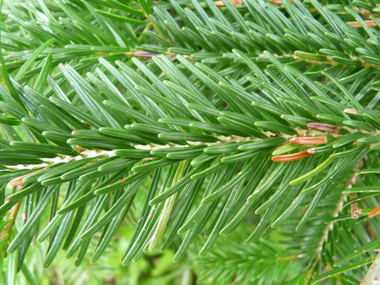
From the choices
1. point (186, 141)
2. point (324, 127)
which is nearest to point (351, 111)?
point (324, 127)

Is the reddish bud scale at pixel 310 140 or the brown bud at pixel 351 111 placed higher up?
the brown bud at pixel 351 111

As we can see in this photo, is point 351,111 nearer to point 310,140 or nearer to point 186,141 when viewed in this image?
point 310,140

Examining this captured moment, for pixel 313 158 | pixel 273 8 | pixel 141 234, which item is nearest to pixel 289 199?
pixel 313 158

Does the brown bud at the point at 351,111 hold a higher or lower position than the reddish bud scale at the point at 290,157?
higher

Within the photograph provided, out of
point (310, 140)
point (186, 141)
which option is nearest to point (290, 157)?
point (310, 140)

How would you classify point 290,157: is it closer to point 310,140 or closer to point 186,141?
point 310,140

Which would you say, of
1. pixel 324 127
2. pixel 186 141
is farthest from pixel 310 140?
pixel 186 141

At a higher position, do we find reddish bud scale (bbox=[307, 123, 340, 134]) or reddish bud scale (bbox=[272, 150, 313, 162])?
reddish bud scale (bbox=[307, 123, 340, 134])

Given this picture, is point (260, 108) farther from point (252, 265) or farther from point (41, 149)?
point (252, 265)

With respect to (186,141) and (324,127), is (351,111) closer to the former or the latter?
(324,127)

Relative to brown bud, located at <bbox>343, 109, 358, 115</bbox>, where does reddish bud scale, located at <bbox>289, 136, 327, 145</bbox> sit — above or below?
below

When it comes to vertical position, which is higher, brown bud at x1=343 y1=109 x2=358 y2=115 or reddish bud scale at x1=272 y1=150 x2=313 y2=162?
brown bud at x1=343 y1=109 x2=358 y2=115
